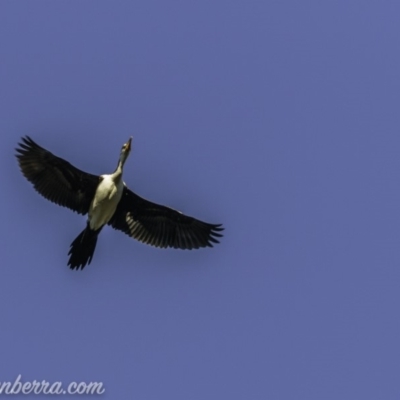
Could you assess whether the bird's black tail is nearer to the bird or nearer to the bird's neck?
the bird

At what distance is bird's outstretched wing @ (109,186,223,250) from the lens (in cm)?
2398

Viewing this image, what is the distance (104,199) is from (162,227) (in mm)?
1987

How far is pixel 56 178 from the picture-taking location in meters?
23.1

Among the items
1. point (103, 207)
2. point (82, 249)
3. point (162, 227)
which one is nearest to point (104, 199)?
point (103, 207)

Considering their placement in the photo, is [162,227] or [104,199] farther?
[162,227]

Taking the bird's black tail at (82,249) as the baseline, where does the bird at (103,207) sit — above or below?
above

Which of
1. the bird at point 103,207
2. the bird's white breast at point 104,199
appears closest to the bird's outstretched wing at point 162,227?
the bird at point 103,207

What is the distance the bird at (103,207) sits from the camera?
74.6 feet

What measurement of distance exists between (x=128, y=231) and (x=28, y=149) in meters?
3.03

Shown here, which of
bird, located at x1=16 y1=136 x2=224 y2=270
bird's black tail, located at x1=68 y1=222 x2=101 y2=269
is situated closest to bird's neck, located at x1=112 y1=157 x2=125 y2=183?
bird, located at x1=16 y1=136 x2=224 y2=270

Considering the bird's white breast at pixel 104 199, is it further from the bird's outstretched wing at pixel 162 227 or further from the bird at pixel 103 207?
the bird's outstretched wing at pixel 162 227

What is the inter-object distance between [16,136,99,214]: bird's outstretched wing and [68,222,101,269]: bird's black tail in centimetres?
76

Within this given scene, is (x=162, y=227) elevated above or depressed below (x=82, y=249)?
above

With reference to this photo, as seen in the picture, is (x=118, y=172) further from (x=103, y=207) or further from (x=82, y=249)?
(x=82, y=249)
